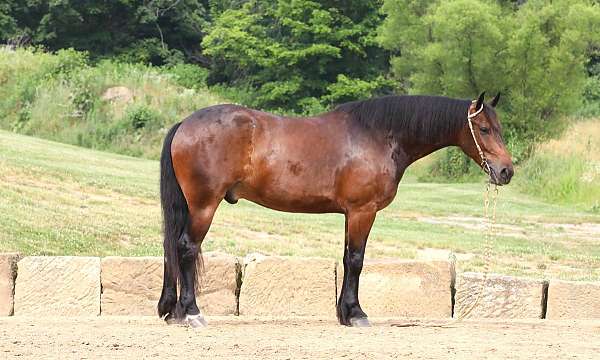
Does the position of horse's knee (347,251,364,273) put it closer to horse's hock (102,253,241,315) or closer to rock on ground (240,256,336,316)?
rock on ground (240,256,336,316)

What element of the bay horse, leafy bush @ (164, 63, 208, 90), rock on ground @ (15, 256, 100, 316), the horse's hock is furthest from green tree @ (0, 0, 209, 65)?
the bay horse

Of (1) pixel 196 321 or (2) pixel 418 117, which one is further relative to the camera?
(2) pixel 418 117

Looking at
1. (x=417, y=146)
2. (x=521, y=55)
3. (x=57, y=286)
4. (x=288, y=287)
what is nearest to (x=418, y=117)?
(x=417, y=146)

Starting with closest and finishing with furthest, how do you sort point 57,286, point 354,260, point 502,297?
point 354,260 < point 57,286 < point 502,297

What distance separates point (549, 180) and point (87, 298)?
51.4 feet

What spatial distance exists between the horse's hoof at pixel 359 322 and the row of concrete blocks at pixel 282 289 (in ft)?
2.97

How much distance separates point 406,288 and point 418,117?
5.42 feet

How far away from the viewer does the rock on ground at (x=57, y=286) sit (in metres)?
9.60

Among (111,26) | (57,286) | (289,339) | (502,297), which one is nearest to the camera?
(289,339)

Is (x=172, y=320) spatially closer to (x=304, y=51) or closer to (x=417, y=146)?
(x=417, y=146)

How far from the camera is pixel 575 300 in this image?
31.9 ft

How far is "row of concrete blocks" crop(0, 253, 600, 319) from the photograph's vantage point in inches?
380

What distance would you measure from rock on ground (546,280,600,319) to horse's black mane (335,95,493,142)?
1780mm

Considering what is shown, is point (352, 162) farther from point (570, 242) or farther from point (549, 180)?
point (549, 180)
